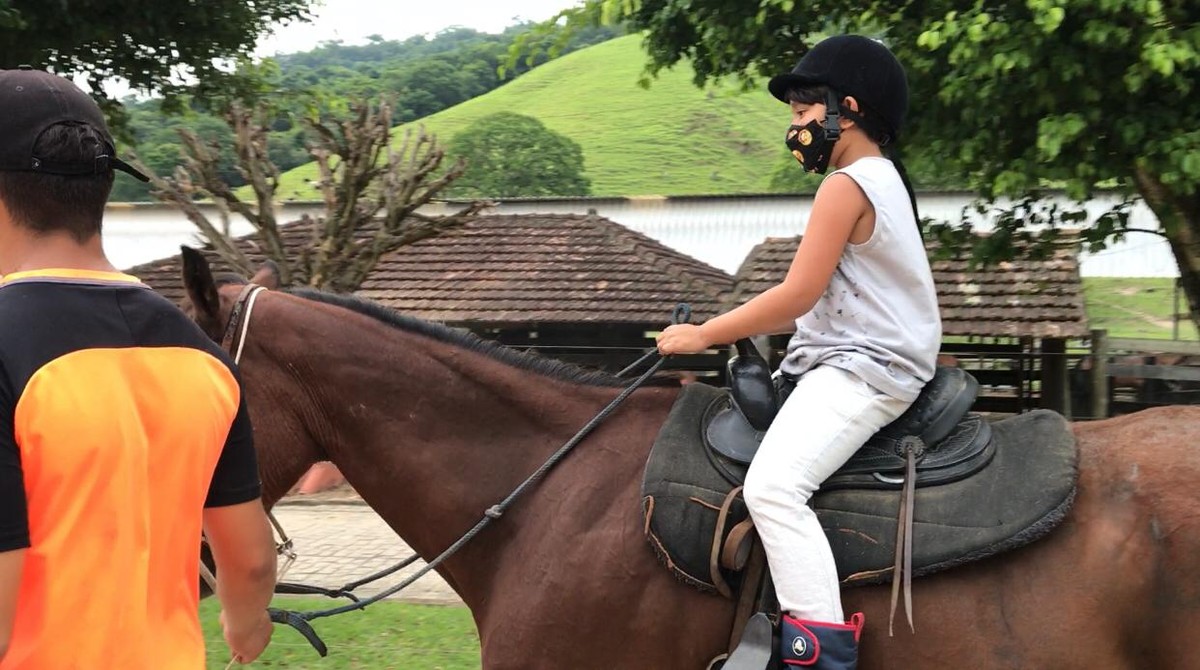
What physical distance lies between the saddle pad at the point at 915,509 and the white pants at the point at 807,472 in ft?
0.28

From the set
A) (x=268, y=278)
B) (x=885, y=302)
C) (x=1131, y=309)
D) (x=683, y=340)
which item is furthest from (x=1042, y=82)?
(x=1131, y=309)

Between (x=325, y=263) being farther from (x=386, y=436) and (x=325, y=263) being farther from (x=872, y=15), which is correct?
(x=386, y=436)

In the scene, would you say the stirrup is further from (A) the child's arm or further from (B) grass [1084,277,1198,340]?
(B) grass [1084,277,1198,340]

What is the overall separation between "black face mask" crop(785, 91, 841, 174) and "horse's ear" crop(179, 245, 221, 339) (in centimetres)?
163

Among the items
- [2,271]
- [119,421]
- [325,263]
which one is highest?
[2,271]

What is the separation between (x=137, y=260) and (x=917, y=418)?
17676 millimetres

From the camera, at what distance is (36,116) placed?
1400mm

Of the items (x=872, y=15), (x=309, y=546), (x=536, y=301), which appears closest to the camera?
(x=872, y=15)

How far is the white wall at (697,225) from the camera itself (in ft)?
54.0

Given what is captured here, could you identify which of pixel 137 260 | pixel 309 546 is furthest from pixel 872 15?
pixel 137 260

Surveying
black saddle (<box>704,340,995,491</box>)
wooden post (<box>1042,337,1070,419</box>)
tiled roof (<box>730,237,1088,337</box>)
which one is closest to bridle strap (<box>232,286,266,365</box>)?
black saddle (<box>704,340,995,491</box>)

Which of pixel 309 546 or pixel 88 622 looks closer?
pixel 88 622

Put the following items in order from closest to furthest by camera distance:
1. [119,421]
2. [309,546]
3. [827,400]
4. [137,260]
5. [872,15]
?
[119,421], [827,400], [872,15], [309,546], [137,260]

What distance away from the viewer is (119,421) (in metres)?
1.40
